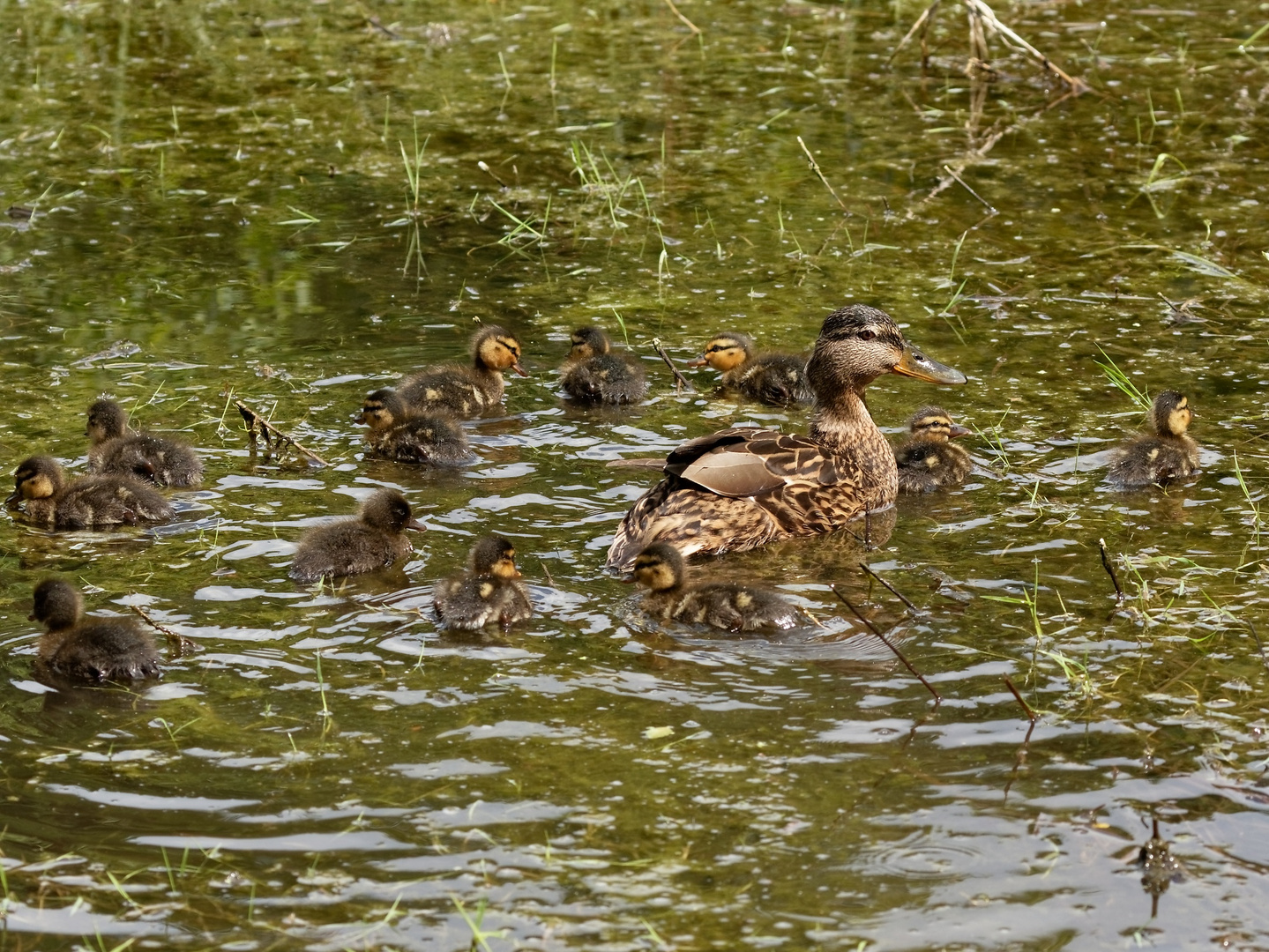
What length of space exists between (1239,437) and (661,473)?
2.30 m

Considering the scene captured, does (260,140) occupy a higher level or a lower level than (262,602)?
higher

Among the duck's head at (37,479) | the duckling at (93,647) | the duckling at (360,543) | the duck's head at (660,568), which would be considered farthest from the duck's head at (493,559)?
the duck's head at (37,479)

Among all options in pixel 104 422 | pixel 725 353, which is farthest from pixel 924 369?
pixel 104 422

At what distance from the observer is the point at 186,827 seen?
4199 millimetres

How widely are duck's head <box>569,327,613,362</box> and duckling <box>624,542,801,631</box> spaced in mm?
2134

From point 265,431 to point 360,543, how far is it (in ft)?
4.13

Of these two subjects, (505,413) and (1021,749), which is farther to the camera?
(505,413)

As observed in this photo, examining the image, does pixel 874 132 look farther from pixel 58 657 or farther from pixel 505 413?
pixel 58 657

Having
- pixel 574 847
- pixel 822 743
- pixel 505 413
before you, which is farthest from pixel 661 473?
pixel 574 847

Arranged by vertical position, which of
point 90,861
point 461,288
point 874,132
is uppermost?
point 874,132

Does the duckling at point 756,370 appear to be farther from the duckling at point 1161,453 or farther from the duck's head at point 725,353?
the duckling at point 1161,453

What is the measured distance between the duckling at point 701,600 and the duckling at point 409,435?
1.59m

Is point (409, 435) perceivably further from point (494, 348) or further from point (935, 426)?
point (935, 426)

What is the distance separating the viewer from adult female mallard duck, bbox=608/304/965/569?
20.1 ft
